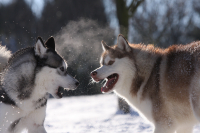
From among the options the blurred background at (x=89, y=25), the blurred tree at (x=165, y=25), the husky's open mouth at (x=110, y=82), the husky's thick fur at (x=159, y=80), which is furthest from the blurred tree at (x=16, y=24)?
the husky's thick fur at (x=159, y=80)

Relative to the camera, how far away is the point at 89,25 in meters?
9.16

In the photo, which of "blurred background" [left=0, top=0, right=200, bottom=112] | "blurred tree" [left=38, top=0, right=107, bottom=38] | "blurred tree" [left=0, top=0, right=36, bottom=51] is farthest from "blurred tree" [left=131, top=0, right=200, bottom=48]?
"blurred tree" [left=0, top=0, right=36, bottom=51]

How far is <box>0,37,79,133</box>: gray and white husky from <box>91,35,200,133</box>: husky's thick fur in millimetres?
631

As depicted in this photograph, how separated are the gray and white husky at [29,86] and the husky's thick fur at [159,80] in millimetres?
631

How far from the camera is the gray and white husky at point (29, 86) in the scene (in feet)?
7.84

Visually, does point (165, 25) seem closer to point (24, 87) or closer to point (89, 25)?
point (89, 25)

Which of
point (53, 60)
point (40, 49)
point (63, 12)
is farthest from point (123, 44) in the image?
point (63, 12)

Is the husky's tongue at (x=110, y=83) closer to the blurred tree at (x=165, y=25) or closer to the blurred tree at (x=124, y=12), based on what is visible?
the blurred tree at (x=124, y=12)

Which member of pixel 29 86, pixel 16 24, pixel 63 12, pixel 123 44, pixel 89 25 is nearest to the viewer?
pixel 29 86

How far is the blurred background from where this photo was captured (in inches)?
333

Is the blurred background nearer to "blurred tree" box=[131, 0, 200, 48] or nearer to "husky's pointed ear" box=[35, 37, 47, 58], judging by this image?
A: "blurred tree" box=[131, 0, 200, 48]

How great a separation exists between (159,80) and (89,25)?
7.07 m

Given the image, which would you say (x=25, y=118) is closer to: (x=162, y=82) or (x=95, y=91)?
(x=162, y=82)

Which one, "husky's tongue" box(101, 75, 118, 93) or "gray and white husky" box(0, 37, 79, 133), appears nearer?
"gray and white husky" box(0, 37, 79, 133)
